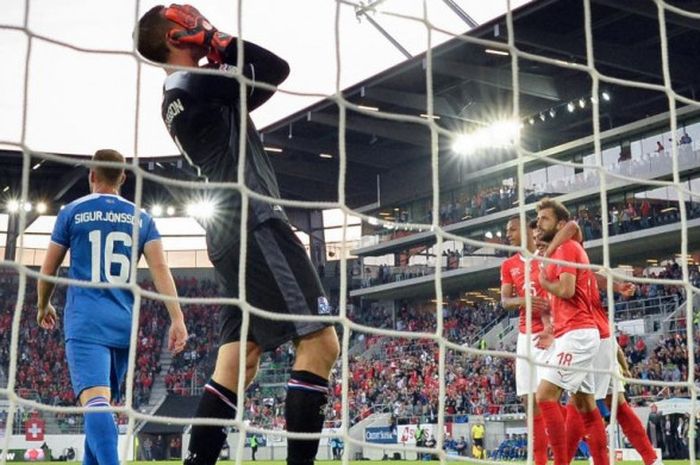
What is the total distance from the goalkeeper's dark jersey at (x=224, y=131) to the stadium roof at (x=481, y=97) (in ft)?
54.7

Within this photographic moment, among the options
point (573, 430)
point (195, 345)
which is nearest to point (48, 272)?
point (573, 430)

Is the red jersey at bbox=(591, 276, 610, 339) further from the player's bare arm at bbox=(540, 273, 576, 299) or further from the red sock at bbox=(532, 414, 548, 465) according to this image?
the red sock at bbox=(532, 414, 548, 465)

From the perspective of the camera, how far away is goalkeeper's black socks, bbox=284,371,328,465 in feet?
8.42

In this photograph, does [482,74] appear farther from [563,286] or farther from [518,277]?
[563,286]

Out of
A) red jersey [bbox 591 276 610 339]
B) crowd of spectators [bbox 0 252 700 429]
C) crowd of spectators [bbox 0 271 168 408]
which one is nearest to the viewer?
red jersey [bbox 591 276 610 339]

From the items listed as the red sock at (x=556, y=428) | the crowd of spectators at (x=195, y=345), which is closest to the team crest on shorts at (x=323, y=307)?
the red sock at (x=556, y=428)

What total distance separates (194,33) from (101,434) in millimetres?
1379

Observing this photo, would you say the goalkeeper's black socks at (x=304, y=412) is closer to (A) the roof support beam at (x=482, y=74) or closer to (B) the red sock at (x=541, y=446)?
(B) the red sock at (x=541, y=446)

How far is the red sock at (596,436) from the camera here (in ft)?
14.3

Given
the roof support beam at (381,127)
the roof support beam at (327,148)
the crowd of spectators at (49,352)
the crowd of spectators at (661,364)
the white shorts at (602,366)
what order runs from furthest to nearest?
the roof support beam at (327,148), the roof support beam at (381,127), the crowd of spectators at (49,352), the crowd of spectators at (661,364), the white shorts at (602,366)

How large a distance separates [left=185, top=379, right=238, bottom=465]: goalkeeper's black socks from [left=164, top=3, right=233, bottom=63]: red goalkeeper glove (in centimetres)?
106

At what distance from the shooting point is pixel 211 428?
2729 millimetres

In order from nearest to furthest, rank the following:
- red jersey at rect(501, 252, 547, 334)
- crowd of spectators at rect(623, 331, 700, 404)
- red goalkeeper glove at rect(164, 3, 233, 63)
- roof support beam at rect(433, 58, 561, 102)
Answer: red goalkeeper glove at rect(164, 3, 233, 63) < red jersey at rect(501, 252, 547, 334) < crowd of spectators at rect(623, 331, 700, 404) < roof support beam at rect(433, 58, 561, 102)

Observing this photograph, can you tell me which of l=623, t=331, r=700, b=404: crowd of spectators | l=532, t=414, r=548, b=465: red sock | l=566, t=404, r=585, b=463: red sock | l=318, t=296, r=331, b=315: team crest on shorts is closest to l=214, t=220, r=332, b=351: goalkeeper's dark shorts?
l=318, t=296, r=331, b=315: team crest on shorts
